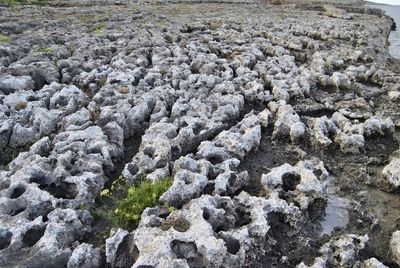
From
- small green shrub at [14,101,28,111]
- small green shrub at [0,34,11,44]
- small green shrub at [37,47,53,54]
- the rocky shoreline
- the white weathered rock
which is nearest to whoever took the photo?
the rocky shoreline

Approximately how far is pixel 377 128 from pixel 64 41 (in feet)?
46.9

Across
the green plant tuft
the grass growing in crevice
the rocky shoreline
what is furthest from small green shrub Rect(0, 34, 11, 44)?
the green plant tuft

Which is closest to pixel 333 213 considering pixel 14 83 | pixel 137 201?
pixel 137 201

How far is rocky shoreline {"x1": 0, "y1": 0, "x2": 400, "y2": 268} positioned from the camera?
690cm

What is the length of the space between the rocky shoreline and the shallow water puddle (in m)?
0.04

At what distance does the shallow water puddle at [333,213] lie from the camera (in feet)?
26.2

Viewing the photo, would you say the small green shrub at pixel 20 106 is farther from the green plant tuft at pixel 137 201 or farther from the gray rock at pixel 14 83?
the green plant tuft at pixel 137 201

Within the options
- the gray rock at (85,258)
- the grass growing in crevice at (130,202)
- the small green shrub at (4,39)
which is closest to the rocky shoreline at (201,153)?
the gray rock at (85,258)

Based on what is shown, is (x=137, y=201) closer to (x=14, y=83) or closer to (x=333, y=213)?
(x=333, y=213)

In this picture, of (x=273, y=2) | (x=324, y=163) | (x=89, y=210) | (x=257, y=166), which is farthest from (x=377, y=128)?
(x=273, y=2)

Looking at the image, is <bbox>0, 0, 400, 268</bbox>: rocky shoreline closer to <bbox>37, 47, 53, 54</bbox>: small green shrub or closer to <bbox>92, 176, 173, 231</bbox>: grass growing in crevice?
<bbox>37, 47, 53, 54</bbox>: small green shrub

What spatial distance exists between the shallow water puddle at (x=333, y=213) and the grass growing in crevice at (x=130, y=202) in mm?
2881

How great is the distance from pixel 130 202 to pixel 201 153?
2.17 m

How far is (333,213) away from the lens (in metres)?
8.41
